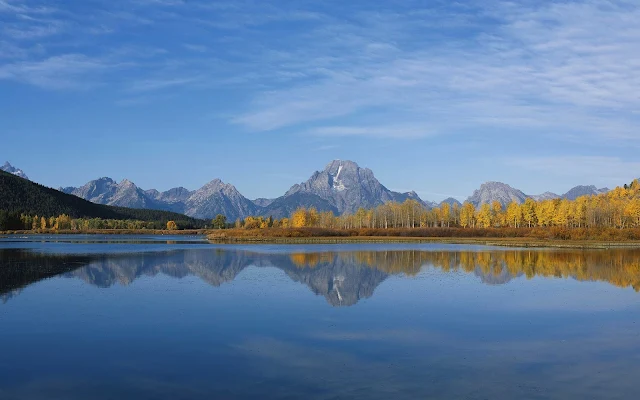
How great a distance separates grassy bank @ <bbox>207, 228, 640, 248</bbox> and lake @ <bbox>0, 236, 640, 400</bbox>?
5519 cm

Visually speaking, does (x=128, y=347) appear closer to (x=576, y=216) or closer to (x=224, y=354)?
(x=224, y=354)

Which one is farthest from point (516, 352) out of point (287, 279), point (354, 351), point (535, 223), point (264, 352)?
point (535, 223)

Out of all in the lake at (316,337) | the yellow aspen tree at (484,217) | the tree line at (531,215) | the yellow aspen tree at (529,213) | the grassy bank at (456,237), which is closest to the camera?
the lake at (316,337)

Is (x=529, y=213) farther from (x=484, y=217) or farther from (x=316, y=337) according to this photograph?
(x=316, y=337)

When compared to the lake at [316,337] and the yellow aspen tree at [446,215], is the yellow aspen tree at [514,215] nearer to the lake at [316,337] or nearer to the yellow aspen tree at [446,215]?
the yellow aspen tree at [446,215]

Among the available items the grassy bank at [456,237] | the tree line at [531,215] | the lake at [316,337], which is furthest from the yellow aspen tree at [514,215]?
the lake at [316,337]

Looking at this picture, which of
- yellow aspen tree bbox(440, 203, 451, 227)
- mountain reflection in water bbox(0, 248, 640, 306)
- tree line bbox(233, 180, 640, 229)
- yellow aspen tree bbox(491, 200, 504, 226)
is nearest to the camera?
mountain reflection in water bbox(0, 248, 640, 306)

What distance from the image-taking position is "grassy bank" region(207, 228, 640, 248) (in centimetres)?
8816

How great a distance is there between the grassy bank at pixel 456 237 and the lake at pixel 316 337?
181 ft

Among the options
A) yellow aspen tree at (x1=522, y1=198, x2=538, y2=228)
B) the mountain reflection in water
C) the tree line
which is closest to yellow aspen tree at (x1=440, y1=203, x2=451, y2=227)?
the tree line

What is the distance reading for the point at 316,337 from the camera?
59.9ft

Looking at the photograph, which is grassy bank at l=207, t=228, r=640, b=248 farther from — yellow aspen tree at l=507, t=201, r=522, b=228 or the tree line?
yellow aspen tree at l=507, t=201, r=522, b=228

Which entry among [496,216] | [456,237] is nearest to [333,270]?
[456,237]

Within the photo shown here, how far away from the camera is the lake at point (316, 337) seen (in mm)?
13047
